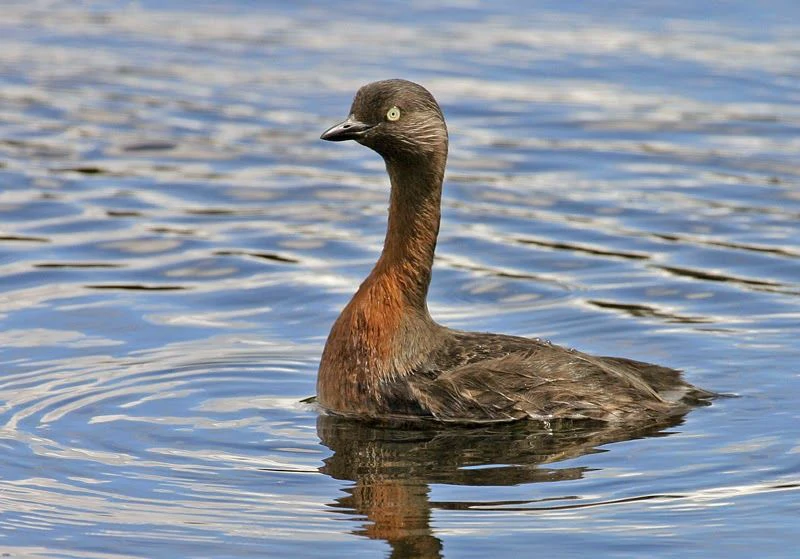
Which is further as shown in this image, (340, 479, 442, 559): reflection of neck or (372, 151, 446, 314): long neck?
(372, 151, 446, 314): long neck

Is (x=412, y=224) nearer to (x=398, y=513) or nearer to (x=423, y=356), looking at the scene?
(x=423, y=356)

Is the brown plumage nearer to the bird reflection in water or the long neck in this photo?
the long neck

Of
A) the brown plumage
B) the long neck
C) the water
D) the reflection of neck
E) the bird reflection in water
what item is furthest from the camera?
the long neck

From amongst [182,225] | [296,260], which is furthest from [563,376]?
[182,225]

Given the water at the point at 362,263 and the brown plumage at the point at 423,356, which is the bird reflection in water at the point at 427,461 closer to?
the water at the point at 362,263

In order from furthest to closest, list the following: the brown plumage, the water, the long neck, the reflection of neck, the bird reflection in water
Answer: the long neck < the brown plumage < the water < the bird reflection in water < the reflection of neck

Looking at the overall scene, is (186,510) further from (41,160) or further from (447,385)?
(41,160)

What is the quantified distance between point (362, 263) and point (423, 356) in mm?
3769

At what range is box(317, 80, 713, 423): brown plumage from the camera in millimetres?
9758

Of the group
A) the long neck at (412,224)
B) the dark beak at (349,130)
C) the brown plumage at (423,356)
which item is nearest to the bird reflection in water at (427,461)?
the brown plumage at (423,356)

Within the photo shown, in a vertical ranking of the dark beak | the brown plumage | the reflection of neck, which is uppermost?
the dark beak

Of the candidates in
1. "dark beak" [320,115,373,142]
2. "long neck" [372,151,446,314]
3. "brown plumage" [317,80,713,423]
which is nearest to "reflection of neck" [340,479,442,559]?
"brown plumage" [317,80,713,423]

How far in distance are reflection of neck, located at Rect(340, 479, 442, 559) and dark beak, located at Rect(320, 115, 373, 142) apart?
6.92 ft

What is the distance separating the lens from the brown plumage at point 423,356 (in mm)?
9758
